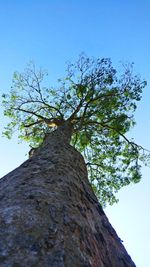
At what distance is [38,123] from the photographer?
13.2 m

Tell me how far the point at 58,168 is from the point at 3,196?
1249 millimetres

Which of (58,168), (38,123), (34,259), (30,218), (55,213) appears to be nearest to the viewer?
(34,259)

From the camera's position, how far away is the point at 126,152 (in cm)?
1373

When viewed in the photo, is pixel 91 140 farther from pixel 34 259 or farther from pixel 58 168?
pixel 34 259

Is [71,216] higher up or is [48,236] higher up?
[71,216]

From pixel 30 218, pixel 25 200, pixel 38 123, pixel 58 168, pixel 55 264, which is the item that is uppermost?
pixel 38 123

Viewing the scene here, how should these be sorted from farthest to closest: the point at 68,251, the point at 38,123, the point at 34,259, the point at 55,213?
the point at 38,123 → the point at 55,213 → the point at 68,251 → the point at 34,259

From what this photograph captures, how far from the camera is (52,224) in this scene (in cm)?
246

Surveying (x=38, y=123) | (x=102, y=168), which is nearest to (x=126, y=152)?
(x=102, y=168)

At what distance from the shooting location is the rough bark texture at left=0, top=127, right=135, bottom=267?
6.66ft

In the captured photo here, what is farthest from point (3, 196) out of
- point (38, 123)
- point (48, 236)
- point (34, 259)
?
point (38, 123)

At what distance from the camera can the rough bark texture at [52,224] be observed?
2031mm

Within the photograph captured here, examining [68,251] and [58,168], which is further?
[58,168]

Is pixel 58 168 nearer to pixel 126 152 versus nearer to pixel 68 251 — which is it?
pixel 68 251
